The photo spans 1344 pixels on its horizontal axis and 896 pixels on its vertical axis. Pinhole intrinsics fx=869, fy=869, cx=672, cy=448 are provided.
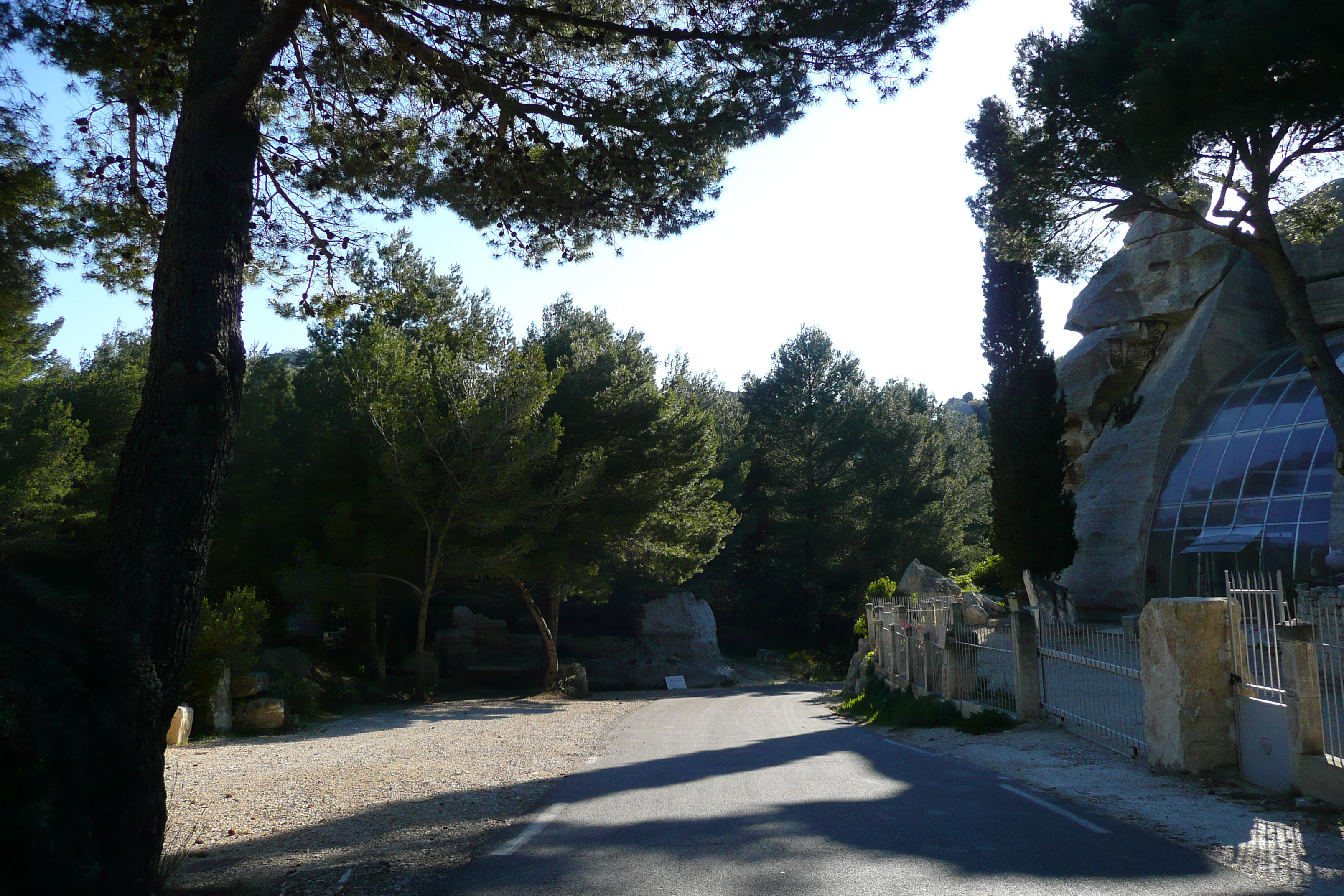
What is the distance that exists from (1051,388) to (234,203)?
86.7 feet

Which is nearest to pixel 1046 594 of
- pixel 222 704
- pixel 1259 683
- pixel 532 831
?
pixel 1259 683

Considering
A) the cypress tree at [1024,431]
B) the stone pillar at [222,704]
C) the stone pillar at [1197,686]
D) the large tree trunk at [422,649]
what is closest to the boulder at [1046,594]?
the cypress tree at [1024,431]

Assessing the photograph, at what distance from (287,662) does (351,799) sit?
10773mm

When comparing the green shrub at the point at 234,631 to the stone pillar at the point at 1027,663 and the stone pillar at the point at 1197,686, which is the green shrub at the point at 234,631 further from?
the stone pillar at the point at 1197,686

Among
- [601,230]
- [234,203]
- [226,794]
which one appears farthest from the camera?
[601,230]

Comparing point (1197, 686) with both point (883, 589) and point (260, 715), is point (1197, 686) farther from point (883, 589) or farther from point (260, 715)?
point (883, 589)

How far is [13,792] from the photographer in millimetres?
3787

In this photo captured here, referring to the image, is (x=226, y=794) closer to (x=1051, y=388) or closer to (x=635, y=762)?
(x=635, y=762)

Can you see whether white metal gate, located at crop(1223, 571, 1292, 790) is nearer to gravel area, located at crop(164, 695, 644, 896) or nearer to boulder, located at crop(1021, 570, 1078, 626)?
gravel area, located at crop(164, 695, 644, 896)

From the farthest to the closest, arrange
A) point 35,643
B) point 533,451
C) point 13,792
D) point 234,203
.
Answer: point 533,451 < point 234,203 < point 35,643 < point 13,792

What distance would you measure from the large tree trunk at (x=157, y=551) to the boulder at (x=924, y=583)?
1010 inches

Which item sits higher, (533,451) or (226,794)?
(533,451)

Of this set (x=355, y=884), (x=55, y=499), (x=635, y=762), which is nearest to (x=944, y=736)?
(x=635, y=762)

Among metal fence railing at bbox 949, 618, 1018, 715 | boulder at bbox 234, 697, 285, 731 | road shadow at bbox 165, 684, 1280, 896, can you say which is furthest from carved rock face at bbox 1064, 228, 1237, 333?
boulder at bbox 234, 697, 285, 731
